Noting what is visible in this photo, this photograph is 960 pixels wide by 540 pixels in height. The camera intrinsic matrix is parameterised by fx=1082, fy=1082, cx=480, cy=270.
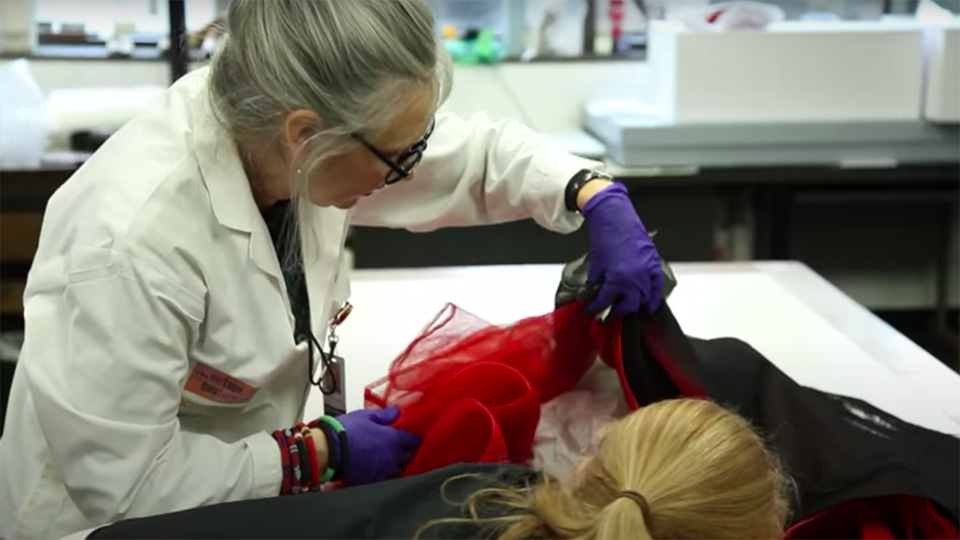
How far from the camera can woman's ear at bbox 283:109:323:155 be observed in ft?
3.73

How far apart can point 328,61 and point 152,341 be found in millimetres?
337

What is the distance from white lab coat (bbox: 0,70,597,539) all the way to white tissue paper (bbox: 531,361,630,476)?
33 centimetres

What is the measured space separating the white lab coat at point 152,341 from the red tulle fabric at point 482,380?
0.51 ft

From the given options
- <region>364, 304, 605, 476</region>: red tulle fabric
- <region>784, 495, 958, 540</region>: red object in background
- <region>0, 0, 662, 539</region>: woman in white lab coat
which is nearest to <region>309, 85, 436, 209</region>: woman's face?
<region>0, 0, 662, 539</region>: woman in white lab coat

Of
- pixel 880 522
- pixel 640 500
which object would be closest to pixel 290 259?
pixel 640 500

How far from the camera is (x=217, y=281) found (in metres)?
1.18

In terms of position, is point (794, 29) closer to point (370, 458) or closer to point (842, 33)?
point (842, 33)

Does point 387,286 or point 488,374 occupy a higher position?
point 488,374

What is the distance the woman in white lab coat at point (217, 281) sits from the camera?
110 centimetres

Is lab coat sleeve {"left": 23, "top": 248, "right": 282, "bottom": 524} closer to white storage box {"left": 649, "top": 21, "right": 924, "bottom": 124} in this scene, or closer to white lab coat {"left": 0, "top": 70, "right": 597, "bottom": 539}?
white lab coat {"left": 0, "top": 70, "right": 597, "bottom": 539}

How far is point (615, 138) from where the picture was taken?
2.88m

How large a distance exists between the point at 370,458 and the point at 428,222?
1.67ft

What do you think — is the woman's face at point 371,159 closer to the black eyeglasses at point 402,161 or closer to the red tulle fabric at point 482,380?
the black eyeglasses at point 402,161

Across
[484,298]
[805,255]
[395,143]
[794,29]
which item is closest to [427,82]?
[395,143]
